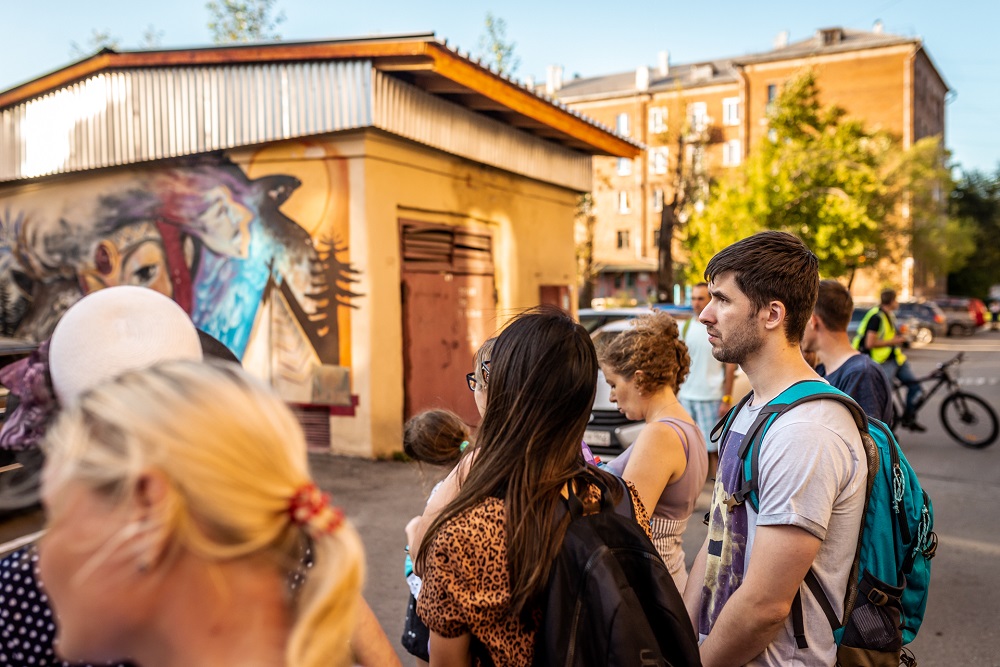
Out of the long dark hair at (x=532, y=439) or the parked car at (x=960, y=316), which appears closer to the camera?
the long dark hair at (x=532, y=439)

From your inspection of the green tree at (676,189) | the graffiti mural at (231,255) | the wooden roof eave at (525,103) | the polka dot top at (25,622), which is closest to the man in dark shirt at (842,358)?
the polka dot top at (25,622)

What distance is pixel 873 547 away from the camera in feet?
6.70

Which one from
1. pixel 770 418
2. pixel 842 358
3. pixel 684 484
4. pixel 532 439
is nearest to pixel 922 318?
pixel 842 358

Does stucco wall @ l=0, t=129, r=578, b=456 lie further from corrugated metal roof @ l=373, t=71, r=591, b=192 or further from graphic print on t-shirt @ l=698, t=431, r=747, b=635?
graphic print on t-shirt @ l=698, t=431, r=747, b=635

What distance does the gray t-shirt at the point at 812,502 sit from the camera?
1.90m

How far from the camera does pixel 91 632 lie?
38.3 inches

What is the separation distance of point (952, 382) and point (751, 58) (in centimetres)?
4677

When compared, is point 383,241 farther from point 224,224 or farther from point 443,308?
point 224,224

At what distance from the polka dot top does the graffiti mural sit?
754 centimetres

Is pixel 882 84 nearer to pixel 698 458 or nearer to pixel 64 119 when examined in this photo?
pixel 64 119

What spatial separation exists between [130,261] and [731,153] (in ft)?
162

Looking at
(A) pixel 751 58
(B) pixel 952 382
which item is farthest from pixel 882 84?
(B) pixel 952 382

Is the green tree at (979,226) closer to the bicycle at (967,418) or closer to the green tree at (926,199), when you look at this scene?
the green tree at (926,199)

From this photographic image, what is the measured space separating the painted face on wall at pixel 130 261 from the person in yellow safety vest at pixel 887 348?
8.53m
